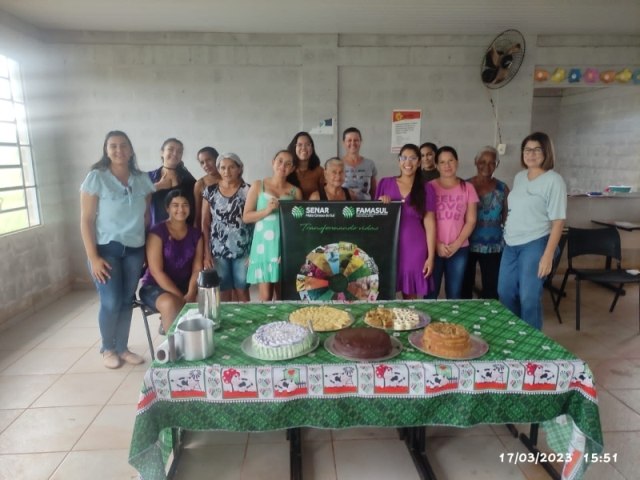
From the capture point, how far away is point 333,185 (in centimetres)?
281

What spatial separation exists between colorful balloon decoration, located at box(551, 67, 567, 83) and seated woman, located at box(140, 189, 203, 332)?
173 inches

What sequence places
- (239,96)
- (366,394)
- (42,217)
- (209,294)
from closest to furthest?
1. (366,394)
2. (209,294)
3. (42,217)
4. (239,96)

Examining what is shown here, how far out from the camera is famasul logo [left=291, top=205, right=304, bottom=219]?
2.65 meters

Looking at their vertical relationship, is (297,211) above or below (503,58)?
below

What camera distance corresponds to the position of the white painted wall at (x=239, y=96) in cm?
459

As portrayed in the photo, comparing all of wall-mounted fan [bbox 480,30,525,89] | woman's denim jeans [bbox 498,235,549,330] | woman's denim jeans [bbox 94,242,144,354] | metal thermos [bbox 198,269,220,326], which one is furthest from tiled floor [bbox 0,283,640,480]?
wall-mounted fan [bbox 480,30,525,89]

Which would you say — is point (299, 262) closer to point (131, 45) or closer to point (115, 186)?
point (115, 186)

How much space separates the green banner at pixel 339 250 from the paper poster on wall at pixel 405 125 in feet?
7.77

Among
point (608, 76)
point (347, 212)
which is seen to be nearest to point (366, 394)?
point (347, 212)

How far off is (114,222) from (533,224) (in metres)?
2.66

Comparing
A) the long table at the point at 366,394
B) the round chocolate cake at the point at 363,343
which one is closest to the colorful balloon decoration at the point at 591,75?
the long table at the point at 366,394

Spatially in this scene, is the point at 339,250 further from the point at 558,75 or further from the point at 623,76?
the point at 623,76

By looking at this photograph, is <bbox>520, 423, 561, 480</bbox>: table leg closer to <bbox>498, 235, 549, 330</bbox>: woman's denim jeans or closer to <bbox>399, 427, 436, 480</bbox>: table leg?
<bbox>399, 427, 436, 480</bbox>: table leg

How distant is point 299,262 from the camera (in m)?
2.66
